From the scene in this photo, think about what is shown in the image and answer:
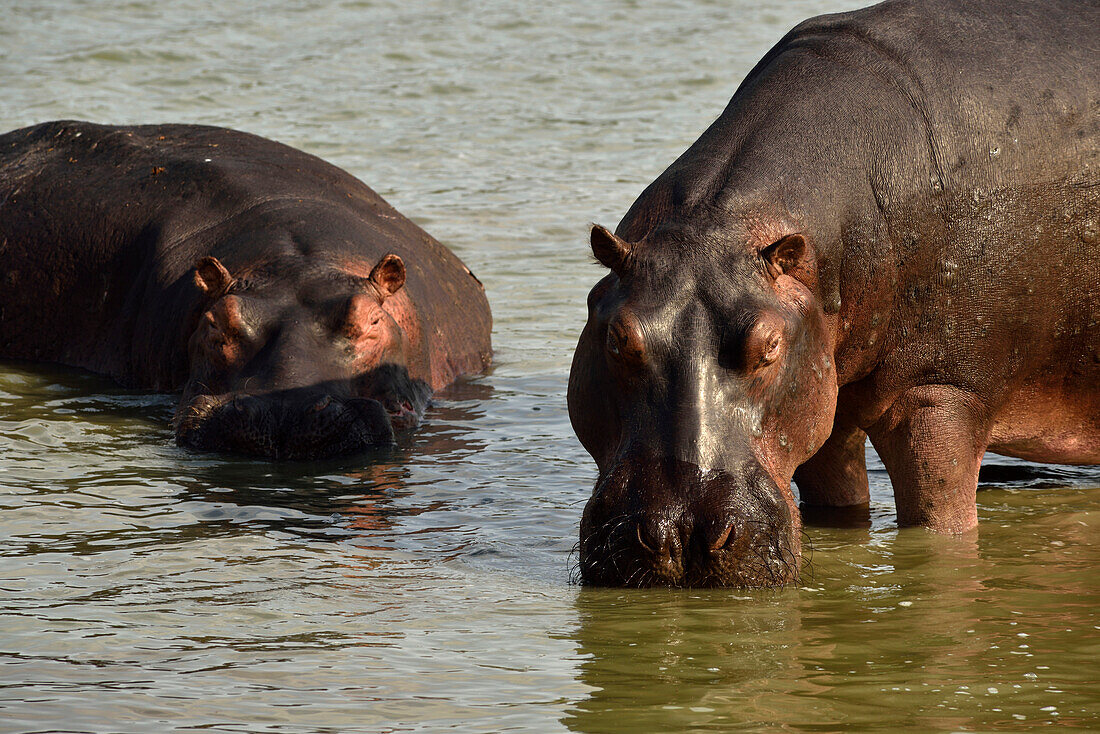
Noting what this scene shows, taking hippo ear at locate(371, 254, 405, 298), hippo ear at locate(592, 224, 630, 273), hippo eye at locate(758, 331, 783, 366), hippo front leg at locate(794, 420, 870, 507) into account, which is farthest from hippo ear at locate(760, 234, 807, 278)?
hippo ear at locate(371, 254, 405, 298)

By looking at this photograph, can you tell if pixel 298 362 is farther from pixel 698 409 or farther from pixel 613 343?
pixel 698 409

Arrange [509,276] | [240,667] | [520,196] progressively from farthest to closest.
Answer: [520,196] → [509,276] → [240,667]

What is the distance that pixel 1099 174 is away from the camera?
5734 mm

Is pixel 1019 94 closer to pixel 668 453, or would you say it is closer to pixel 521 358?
pixel 668 453

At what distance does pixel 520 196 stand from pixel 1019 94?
Answer: 9.90 m

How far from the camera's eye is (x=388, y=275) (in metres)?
8.54

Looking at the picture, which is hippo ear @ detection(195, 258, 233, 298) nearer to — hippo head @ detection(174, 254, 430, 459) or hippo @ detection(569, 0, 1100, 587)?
hippo head @ detection(174, 254, 430, 459)

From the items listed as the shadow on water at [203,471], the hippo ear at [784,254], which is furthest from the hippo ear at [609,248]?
the shadow on water at [203,471]

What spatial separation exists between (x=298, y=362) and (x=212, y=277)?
0.85 meters

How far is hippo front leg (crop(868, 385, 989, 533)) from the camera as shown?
18.5 feet

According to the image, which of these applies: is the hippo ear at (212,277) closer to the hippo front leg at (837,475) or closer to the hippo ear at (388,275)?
the hippo ear at (388,275)

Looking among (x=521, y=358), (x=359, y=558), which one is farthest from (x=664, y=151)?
(x=359, y=558)

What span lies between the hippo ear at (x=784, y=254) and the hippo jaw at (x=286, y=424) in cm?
296

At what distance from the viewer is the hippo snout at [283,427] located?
7551 millimetres
